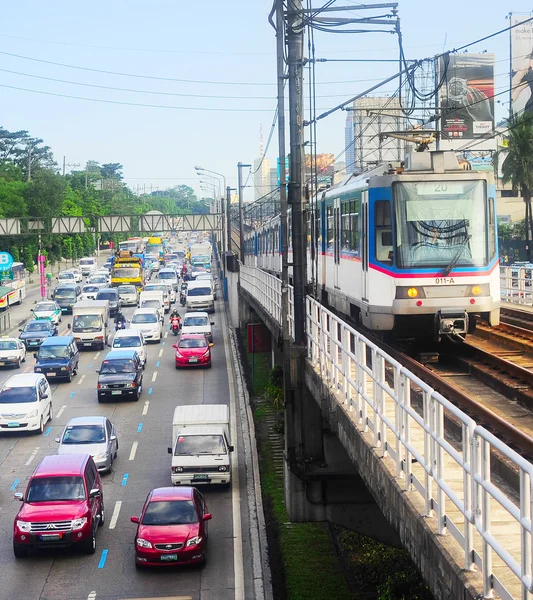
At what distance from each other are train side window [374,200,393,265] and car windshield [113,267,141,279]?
66.8 m

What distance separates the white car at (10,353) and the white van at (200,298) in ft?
69.5

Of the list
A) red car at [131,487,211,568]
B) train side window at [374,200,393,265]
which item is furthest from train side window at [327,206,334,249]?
red car at [131,487,211,568]

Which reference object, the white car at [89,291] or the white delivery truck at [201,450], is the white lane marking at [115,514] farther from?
the white car at [89,291]

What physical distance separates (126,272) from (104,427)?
Answer: 54164 millimetres

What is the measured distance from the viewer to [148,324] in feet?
183

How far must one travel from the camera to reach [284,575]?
19.7 meters

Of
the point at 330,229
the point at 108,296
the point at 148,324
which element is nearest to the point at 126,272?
the point at 108,296

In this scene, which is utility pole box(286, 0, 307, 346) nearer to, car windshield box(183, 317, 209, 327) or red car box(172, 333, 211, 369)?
red car box(172, 333, 211, 369)

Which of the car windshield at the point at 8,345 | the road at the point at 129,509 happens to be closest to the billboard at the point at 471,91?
the road at the point at 129,509

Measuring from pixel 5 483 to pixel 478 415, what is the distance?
64.4 ft

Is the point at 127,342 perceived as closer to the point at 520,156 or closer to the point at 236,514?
the point at 236,514

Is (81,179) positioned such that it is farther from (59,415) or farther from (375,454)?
(375,454)

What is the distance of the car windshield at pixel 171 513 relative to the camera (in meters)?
21.2

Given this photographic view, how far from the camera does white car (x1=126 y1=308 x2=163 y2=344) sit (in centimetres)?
5544
